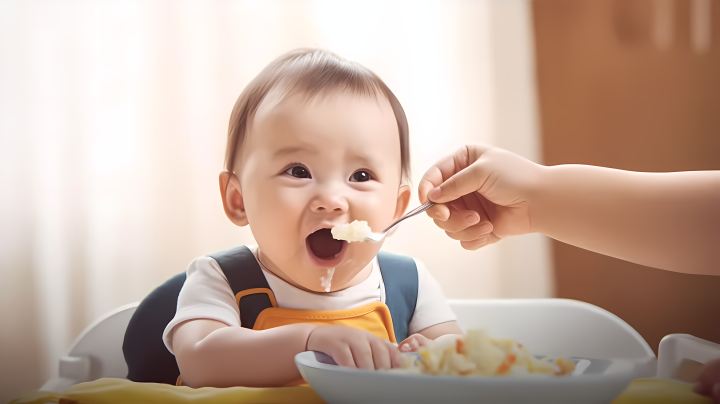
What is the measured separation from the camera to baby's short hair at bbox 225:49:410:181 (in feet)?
2.27

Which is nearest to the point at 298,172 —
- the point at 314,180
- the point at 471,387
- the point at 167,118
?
the point at 314,180

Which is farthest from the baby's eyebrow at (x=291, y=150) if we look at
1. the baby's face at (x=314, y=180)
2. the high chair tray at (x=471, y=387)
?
the high chair tray at (x=471, y=387)

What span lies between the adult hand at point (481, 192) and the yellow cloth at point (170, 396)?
1.12 ft

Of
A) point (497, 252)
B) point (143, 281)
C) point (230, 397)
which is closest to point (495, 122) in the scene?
point (497, 252)

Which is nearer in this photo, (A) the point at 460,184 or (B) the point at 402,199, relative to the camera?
(A) the point at 460,184

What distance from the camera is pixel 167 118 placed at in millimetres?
1285

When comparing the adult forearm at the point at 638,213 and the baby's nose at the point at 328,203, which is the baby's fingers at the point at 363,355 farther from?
the adult forearm at the point at 638,213

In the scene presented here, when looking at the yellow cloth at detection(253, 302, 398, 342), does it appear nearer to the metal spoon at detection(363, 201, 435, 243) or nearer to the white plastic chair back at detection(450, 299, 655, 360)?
the metal spoon at detection(363, 201, 435, 243)

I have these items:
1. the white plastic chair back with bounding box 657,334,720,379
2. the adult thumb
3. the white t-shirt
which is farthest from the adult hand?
the white plastic chair back with bounding box 657,334,720,379

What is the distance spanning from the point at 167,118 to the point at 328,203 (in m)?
0.81

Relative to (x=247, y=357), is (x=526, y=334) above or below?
below

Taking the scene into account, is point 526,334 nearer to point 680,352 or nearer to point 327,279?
point 680,352

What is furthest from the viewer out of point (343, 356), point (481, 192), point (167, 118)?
point (167, 118)

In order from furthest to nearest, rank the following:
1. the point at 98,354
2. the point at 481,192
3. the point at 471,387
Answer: the point at 98,354 < the point at 481,192 < the point at 471,387
